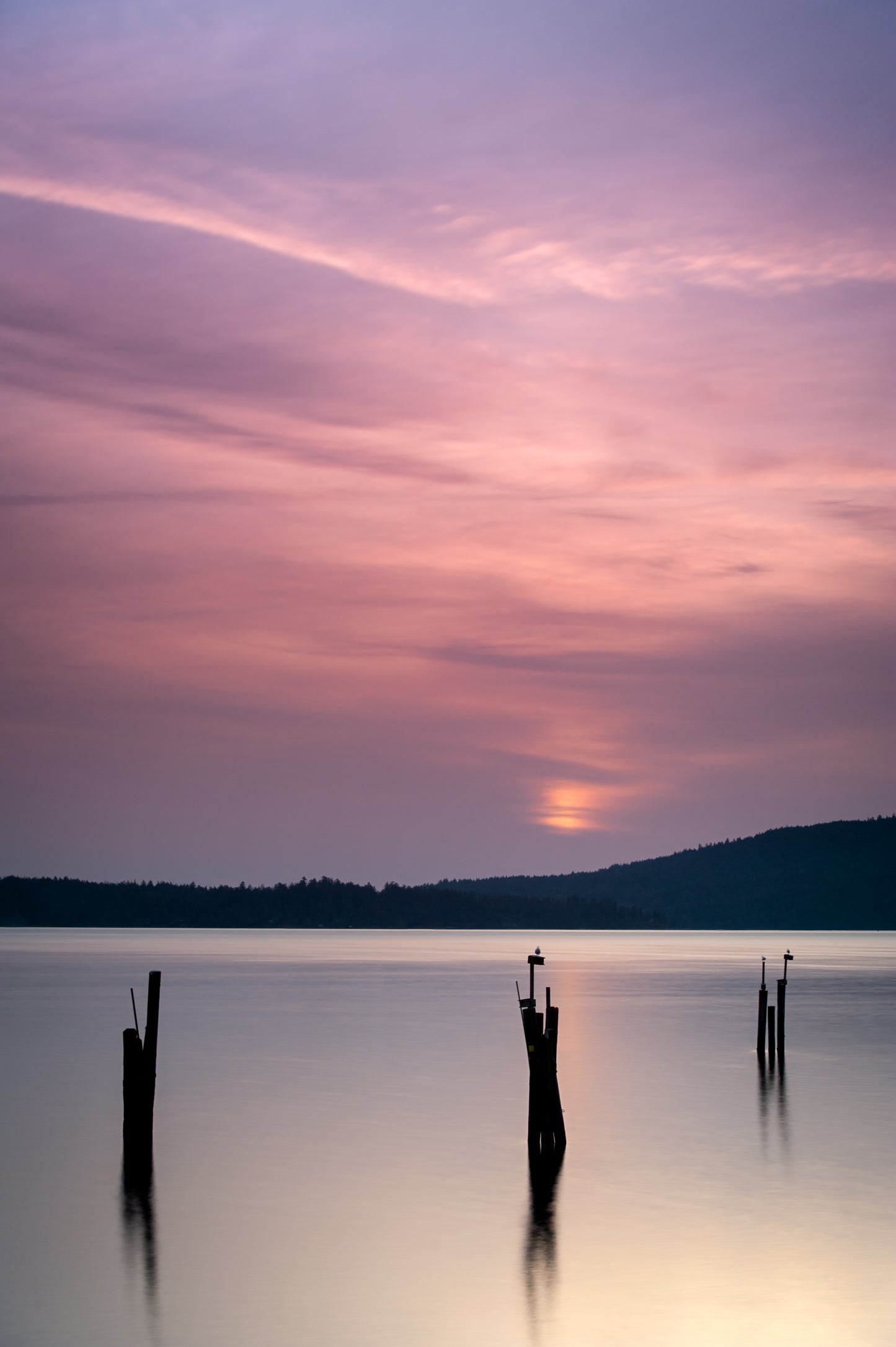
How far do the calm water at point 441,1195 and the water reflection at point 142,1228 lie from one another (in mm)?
79

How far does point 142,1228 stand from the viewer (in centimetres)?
2386

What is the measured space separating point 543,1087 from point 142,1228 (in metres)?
→ 7.29

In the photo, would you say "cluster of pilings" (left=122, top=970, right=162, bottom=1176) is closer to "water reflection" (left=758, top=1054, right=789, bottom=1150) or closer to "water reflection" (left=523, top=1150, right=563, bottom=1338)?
"water reflection" (left=523, top=1150, right=563, bottom=1338)

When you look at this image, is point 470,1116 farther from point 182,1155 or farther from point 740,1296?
point 740,1296

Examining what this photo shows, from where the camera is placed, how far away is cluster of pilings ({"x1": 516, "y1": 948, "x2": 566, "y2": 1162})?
26094mm

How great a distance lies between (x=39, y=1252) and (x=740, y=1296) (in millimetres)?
9895

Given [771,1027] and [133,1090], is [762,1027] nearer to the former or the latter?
[771,1027]

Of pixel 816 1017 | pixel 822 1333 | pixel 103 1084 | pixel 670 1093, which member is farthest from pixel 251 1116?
pixel 816 1017

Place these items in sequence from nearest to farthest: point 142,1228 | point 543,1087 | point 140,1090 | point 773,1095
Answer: point 142,1228
point 543,1087
point 140,1090
point 773,1095

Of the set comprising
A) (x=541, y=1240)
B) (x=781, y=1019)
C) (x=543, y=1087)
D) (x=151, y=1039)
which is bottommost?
(x=541, y=1240)

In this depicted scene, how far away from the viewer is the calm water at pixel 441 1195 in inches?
745

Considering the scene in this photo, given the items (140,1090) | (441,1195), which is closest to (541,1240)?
(441,1195)

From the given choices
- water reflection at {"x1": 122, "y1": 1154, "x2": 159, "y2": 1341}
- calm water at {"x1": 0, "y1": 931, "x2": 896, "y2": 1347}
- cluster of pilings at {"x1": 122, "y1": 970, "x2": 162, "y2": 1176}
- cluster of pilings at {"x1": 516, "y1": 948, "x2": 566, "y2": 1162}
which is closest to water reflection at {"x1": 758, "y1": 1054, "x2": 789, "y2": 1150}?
calm water at {"x1": 0, "y1": 931, "x2": 896, "y2": 1347}

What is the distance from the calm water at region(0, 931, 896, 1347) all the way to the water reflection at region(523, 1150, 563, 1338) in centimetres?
8
